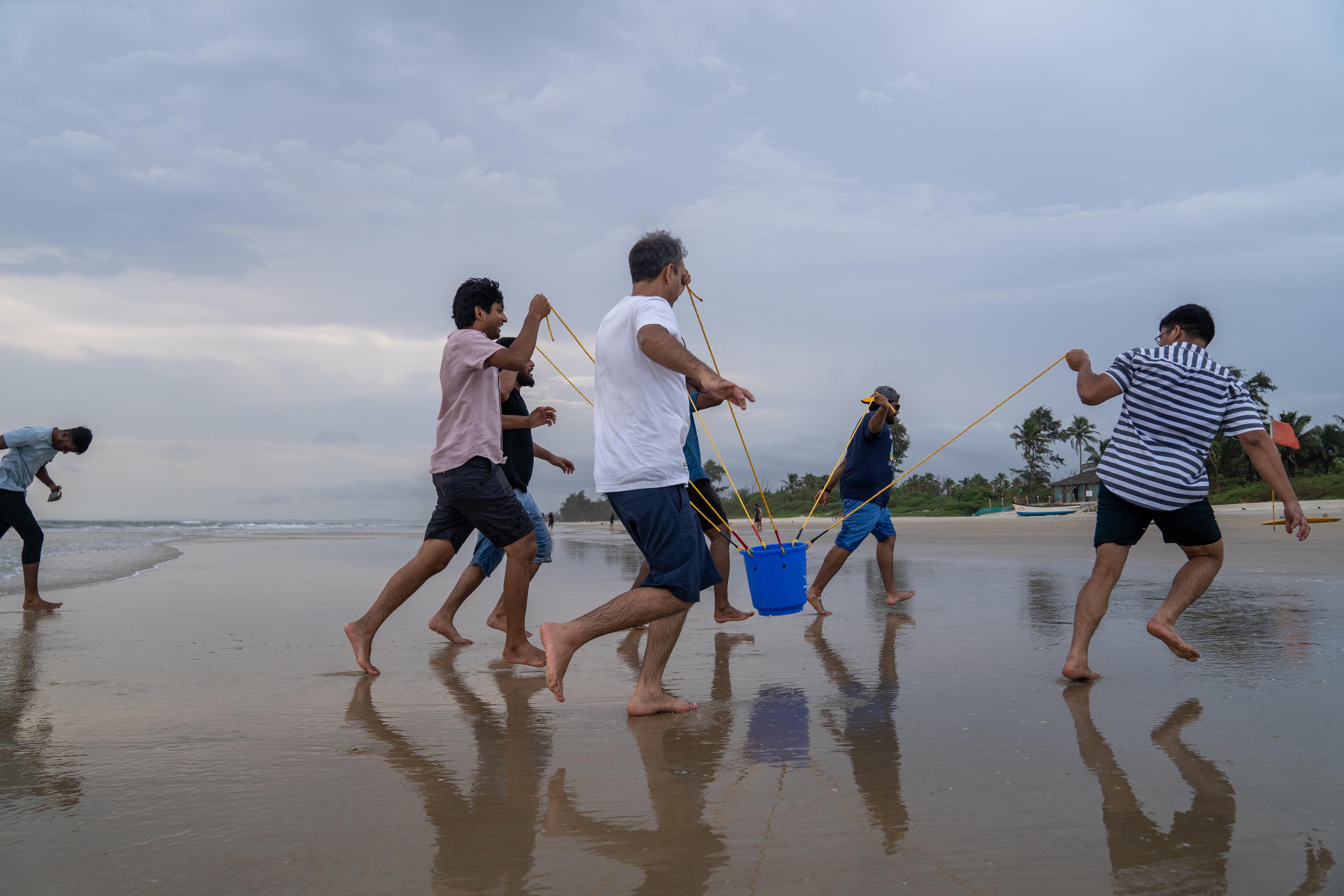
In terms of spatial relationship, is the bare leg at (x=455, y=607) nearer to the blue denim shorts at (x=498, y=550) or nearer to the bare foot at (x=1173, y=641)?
the blue denim shorts at (x=498, y=550)

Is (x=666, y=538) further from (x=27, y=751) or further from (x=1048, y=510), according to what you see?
(x=1048, y=510)

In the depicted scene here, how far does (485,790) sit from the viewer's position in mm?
2383

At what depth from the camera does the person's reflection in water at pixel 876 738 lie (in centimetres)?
213

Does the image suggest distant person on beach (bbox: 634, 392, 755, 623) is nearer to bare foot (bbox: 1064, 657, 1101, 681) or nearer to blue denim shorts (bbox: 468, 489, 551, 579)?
blue denim shorts (bbox: 468, 489, 551, 579)

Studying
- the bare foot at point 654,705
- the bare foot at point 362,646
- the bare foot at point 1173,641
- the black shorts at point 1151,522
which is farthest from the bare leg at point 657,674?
the bare foot at point 1173,641

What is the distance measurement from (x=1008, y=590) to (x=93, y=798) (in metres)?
6.39

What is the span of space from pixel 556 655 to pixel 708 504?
6.02 ft

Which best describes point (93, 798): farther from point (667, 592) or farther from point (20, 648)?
point (20, 648)

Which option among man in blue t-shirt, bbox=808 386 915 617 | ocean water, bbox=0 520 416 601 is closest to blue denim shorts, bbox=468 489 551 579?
man in blue t-shirt, bbox=808 386 915 617

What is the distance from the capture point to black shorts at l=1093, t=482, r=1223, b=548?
371 centimetres

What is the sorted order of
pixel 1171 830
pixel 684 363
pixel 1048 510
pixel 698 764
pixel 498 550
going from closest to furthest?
pixel 1171 830 → pixel 698 764 → pixel 684 363 → pixel 498 550 → pixel 1048 510

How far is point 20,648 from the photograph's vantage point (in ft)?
15.5

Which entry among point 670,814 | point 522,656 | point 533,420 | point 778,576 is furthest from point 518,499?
point 670,814

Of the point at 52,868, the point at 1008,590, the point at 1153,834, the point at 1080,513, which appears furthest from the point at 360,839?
the point at 1080,513
